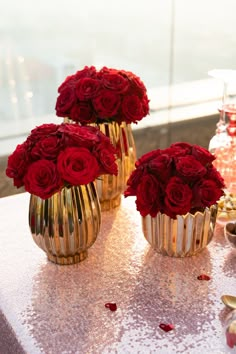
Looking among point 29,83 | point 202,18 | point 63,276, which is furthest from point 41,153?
point 202,18

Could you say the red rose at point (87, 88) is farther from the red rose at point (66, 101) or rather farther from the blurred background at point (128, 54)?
the blurred background at point (128, 54)

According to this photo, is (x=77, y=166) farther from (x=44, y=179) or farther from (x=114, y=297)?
(x=114, y=297)

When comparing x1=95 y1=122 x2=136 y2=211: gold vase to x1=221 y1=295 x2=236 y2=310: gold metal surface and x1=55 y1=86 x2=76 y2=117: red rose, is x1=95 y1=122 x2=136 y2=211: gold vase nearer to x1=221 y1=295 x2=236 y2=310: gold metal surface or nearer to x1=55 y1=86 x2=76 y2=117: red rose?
x1=55 y1=86 x2=76 y2=117: red rose

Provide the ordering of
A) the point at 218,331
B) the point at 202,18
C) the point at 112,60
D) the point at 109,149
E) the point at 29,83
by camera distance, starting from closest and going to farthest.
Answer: the point at 218,331 → the point at 109,149 → the point at 29,83 → the point at 112,60 → the point at 202,18

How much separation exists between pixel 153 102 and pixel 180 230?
1.98 meters

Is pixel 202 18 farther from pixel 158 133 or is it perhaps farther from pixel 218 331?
pixel 218 331

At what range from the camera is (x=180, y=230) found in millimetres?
1097

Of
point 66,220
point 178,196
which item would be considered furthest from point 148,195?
point 66,220

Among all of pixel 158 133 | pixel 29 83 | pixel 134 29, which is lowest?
pixel 158 133

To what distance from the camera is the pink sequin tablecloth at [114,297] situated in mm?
915

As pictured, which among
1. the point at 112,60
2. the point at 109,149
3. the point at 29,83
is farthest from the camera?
the point at 112,60

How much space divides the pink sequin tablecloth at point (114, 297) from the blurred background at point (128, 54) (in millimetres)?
1399

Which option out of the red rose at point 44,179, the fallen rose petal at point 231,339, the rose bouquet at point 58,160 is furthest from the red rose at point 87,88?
the fallen rose petal at point 231,339

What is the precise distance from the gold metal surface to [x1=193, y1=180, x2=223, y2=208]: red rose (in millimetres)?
180
